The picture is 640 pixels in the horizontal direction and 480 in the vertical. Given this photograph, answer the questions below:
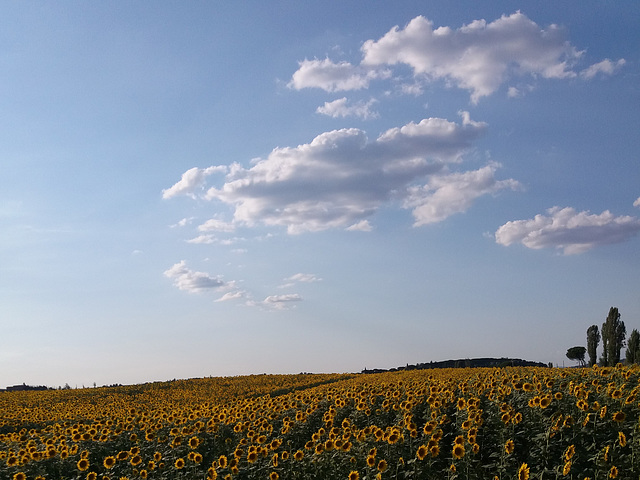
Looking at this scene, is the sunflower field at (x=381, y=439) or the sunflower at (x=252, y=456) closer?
the sunflower field at (x=381, y=439)

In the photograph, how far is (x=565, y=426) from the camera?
1125 cm

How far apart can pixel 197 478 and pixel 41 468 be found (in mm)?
4347

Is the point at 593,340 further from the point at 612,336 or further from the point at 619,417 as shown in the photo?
the point at 619,417

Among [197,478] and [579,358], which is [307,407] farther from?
[579,358]

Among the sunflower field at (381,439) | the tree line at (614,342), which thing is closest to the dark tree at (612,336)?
the tree line at (614,342)

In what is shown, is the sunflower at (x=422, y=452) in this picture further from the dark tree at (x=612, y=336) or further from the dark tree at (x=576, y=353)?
the dark tree at (x=576, y=353)

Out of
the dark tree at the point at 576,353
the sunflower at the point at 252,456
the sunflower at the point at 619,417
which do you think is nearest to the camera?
the sunflower at the point at 619,417

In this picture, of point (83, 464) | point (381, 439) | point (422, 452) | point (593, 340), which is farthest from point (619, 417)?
point (593, 340)

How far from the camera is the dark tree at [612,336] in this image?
6581 cm

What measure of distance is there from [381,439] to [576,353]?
80988 millimetres

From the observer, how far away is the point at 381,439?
11.6 m

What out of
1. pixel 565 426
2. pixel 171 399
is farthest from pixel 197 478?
pixel 171 399

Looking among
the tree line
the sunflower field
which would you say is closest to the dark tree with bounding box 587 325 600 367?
the tree line

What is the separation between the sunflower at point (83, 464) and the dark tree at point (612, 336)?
211 ft
